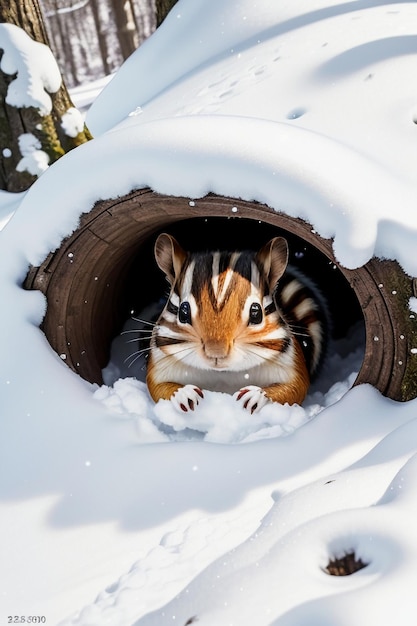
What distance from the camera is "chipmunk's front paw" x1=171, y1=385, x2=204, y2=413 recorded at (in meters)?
3.43

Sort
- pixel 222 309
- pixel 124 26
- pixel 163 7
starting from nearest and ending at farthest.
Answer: pixel 222 309, pixel 163 7, pixel 124 26

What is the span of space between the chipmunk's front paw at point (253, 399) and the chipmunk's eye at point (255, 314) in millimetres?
353

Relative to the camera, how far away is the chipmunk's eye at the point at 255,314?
3559mm

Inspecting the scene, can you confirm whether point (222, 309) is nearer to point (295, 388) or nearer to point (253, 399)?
point (253, 399)

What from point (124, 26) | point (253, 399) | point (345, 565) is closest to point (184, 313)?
point (253, 399)

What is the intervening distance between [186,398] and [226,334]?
0.37 meters

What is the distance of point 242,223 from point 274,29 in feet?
4.37

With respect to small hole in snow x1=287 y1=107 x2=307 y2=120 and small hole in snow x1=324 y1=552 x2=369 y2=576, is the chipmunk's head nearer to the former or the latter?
small hole in snow x1=287 y1=107 x2=307 y2=120

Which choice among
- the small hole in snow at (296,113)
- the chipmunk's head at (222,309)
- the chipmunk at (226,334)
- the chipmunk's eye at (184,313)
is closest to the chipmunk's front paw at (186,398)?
the chipmunk at (226,334)

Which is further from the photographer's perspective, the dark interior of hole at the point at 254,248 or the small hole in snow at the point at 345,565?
the dark interior of hole at the point at 254,248

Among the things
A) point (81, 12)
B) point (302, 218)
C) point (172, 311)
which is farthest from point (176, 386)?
point (81, 12)

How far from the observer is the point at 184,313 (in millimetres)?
3588

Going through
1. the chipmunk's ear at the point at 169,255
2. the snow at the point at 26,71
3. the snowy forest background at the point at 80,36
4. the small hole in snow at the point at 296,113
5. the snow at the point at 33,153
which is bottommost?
the snowy forest background at the point at 80,36

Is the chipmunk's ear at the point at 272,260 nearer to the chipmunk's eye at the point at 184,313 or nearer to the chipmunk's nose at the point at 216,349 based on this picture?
the chipmunk's eye at the point at 184,313
